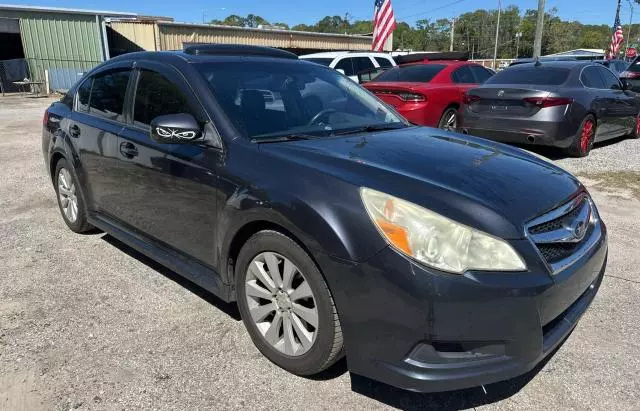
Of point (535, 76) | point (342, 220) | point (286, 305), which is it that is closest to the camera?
point (342, 220)

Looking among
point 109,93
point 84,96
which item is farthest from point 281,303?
point 84,96

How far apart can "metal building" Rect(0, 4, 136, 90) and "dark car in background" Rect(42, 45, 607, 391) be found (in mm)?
24525

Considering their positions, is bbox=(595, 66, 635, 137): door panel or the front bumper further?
bbox=(595, 66, 635, 137): door panel

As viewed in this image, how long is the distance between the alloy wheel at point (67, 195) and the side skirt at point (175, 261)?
2.05ft

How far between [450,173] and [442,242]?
544mm

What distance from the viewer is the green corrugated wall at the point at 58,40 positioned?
79.7ft

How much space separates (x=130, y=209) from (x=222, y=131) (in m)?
1.23

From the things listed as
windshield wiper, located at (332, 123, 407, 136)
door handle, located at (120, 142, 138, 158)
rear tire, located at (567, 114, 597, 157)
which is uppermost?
windshield wiper, located at (332, 123, 407, 136)

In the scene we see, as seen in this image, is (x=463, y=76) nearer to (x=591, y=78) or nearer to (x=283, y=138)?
(x=591, y=78)

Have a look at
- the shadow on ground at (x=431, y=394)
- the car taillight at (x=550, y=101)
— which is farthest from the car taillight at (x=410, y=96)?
the shadow on ground at (x=431, y=394)

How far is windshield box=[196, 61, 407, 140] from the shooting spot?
3.08m

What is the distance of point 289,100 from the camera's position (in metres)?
3.39

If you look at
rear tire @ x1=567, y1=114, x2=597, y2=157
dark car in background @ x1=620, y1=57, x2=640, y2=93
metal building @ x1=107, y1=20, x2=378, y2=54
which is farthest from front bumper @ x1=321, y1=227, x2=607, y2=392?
metal building @ x1=107, y1=20, x2=378, y2=54

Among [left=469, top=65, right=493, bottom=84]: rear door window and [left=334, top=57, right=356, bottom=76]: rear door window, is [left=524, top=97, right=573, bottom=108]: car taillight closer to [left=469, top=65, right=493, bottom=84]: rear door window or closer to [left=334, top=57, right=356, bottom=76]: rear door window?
[left=469, top=65, right=493, bottom=84]: rear door window
